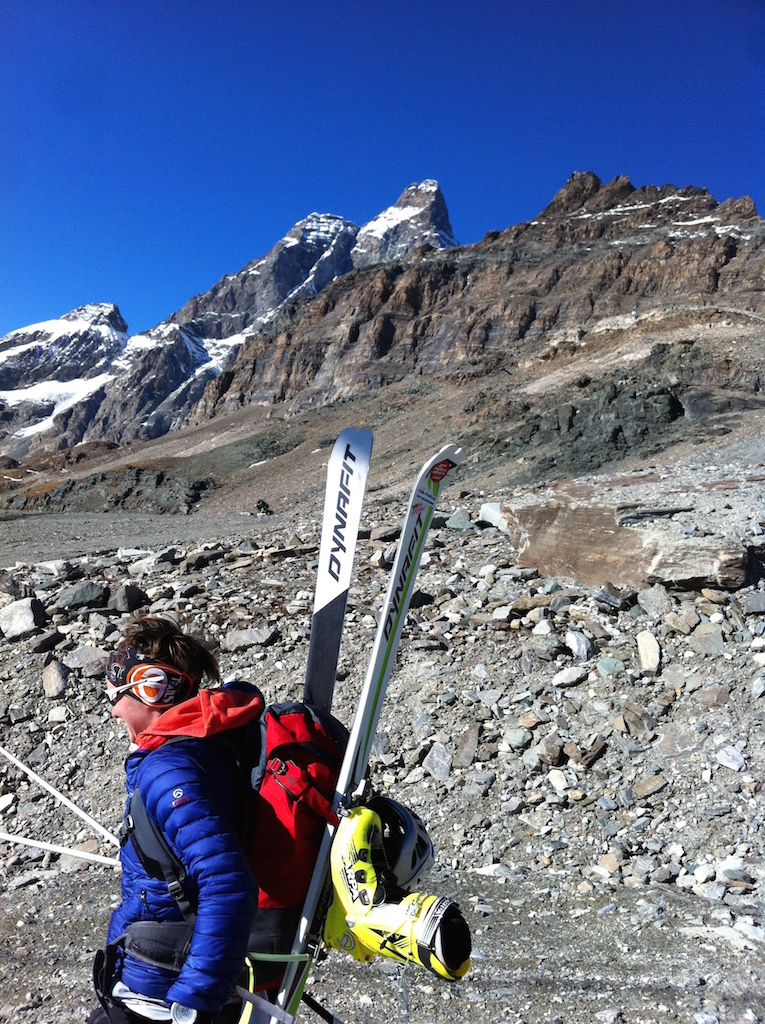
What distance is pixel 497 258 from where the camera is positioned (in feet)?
262

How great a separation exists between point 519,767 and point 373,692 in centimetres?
320

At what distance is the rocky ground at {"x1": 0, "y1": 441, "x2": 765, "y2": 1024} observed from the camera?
331cm

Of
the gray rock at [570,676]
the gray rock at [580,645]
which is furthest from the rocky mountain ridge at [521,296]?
the gray rock at [570,676]

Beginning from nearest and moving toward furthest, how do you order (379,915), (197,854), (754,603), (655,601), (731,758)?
1. (197,854)
2. (379,915)
3. (731,758)
4. (754,603)
5. (655,601)

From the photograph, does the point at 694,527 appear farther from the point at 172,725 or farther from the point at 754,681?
the point at 172,725

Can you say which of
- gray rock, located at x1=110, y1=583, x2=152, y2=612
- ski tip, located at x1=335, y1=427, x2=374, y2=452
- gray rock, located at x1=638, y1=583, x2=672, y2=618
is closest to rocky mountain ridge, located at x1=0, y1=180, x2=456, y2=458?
gray rock, located at x1=110, y1=583, x2=152, y2=612

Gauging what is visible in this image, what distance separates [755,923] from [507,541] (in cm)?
605

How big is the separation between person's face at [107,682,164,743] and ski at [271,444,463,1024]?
2.10 ft

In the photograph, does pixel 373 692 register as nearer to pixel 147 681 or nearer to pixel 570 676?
pixel 147 681

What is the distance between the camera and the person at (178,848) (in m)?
1.68

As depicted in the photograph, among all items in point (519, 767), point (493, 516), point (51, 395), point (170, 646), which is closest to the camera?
point (170, 646)

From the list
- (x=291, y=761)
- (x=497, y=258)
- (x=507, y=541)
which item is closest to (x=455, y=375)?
(x=497, y=258)

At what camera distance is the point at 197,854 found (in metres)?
1.70

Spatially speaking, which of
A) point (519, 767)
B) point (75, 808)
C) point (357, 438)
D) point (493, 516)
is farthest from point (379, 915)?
point (493, 516)
